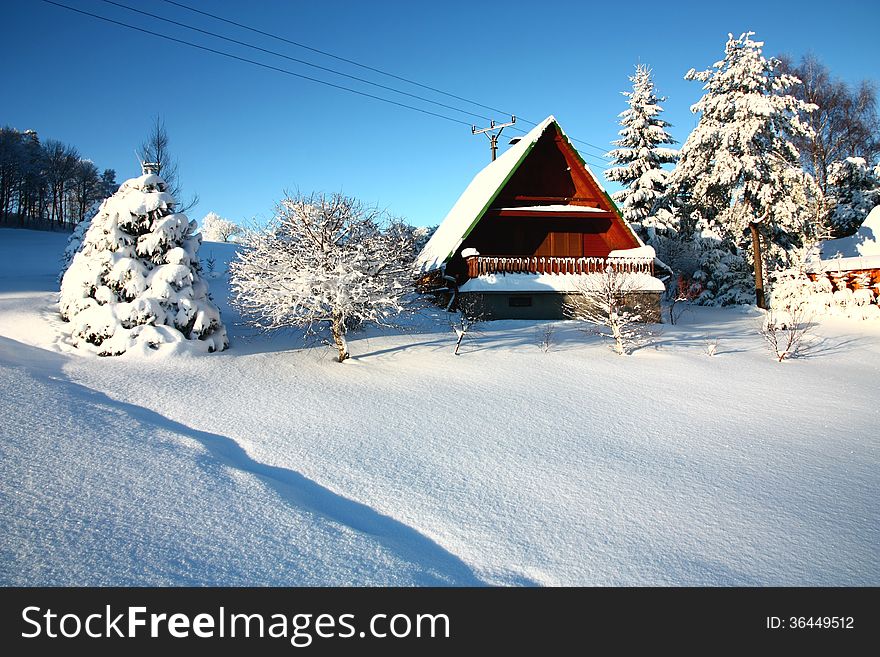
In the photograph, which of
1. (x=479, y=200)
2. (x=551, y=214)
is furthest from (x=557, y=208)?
(x=479, y=200)

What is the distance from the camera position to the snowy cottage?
18938mm

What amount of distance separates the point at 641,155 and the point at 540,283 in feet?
45.3

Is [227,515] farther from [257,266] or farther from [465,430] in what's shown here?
[257,266]

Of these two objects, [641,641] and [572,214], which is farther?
[572,214]

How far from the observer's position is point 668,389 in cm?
1123

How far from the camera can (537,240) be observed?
22.7m

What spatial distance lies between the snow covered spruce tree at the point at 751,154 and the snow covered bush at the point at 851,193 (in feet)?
29.8

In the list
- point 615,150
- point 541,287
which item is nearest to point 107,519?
point 541,287

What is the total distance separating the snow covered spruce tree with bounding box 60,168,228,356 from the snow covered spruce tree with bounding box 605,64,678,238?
23.2 meters

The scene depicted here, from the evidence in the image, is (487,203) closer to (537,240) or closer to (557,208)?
(557,208)

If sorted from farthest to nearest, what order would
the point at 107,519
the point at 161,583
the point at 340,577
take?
the point at 107,519 < the point at 340,577 < the point at 161,583

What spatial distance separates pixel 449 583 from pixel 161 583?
2.33 m

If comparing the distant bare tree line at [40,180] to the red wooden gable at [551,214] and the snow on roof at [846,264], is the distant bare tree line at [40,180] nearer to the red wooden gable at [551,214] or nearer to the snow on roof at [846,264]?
the red wooden gable at [551,214]

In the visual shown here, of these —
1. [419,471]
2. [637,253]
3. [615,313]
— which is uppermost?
[637,253]
